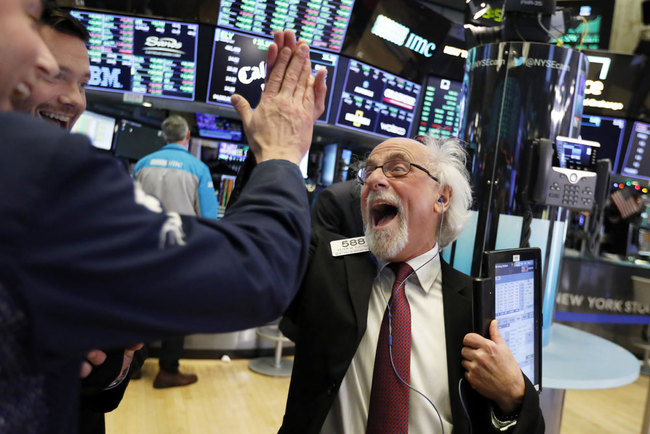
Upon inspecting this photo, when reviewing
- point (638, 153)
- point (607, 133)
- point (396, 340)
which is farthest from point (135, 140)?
point (638, 153)

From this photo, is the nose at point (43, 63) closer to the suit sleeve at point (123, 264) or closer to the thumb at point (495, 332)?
the suit sleeve at point (123, 264)

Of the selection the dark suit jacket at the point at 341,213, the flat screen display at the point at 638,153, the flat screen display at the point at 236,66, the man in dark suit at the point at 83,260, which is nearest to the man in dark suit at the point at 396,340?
the man in dark suit at the point at 83,260

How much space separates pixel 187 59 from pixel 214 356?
8.24 ft

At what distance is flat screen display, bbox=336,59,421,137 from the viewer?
15.0 ft

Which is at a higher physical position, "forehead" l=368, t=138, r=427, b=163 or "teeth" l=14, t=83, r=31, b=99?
"forehead" l=368, t=138, r=427, b=163

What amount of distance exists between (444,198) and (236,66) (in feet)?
9.31

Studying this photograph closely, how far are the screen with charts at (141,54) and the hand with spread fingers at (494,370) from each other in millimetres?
3453

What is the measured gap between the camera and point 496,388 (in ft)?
4.31

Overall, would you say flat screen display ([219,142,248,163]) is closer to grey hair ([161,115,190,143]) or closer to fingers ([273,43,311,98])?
grey hair ([161,115,190,143])

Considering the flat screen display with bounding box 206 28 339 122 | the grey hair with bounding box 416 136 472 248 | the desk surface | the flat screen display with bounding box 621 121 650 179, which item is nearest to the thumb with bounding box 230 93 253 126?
the grey hair with bounding box 416 136 472 248

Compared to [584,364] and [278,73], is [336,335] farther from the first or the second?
[584,364]

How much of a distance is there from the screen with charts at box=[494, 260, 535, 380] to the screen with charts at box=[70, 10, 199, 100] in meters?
3.37

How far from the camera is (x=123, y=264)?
0.54 meters

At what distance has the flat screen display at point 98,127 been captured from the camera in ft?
14.7
